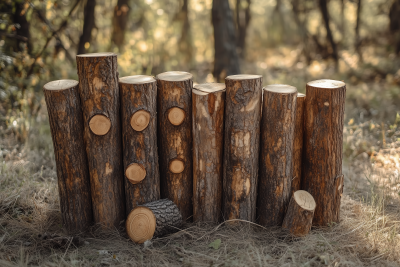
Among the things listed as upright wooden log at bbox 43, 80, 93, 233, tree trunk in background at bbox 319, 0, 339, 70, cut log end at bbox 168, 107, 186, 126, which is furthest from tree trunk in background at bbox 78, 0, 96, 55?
tree trunk in background at bbox 319, 0, 339, 70

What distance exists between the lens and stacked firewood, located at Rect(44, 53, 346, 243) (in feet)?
8.75

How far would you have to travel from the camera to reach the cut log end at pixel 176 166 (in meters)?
2.87

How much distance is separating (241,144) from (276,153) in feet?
0.99

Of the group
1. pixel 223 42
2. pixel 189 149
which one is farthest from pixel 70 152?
pixel 223 42

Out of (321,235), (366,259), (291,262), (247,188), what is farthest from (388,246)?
(247,188)

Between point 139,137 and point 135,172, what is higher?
point 139,137

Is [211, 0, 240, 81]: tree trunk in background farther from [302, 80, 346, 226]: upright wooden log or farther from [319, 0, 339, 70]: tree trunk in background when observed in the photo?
[302, 80, 346, 226]: upright wooden log

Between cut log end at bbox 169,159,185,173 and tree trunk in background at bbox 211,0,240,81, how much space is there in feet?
15.7

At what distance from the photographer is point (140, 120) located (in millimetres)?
2680

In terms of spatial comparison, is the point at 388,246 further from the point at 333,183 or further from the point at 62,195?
the point at 62,195

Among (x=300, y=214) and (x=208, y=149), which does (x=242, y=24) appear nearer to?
(x=208, y=149)

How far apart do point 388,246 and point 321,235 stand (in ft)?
1.64

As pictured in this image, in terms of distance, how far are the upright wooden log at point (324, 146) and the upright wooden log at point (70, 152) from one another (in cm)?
189

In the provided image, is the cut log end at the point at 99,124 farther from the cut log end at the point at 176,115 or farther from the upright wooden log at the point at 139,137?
the cut log end at the point at 176,115
